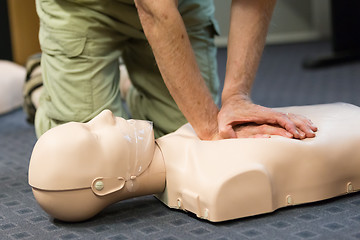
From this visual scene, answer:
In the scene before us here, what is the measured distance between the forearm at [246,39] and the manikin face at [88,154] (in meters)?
0.29

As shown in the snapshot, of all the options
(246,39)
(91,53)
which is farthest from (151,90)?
(246,39)

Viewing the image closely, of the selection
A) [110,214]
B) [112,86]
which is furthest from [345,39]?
[110,214]

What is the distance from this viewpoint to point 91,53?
1.67 metres

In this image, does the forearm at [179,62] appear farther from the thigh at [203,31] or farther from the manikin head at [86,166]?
the thigh at [203,31]

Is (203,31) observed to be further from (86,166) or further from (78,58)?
(86,166)

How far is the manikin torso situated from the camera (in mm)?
1107

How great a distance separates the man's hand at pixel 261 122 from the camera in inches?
47.6

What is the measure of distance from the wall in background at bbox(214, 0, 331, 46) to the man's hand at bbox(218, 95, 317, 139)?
3.07 m

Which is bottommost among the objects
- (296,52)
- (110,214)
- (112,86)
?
(296,52)

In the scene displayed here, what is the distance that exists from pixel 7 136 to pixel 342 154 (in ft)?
4.11

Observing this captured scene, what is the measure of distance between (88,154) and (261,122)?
370 millimetres

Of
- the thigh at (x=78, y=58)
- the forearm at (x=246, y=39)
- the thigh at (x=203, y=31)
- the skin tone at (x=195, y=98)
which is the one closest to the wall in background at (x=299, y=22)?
the thigh at (x=203, y=31)

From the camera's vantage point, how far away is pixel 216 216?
111 centimetres

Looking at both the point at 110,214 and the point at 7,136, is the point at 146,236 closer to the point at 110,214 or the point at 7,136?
the point at 110,214
